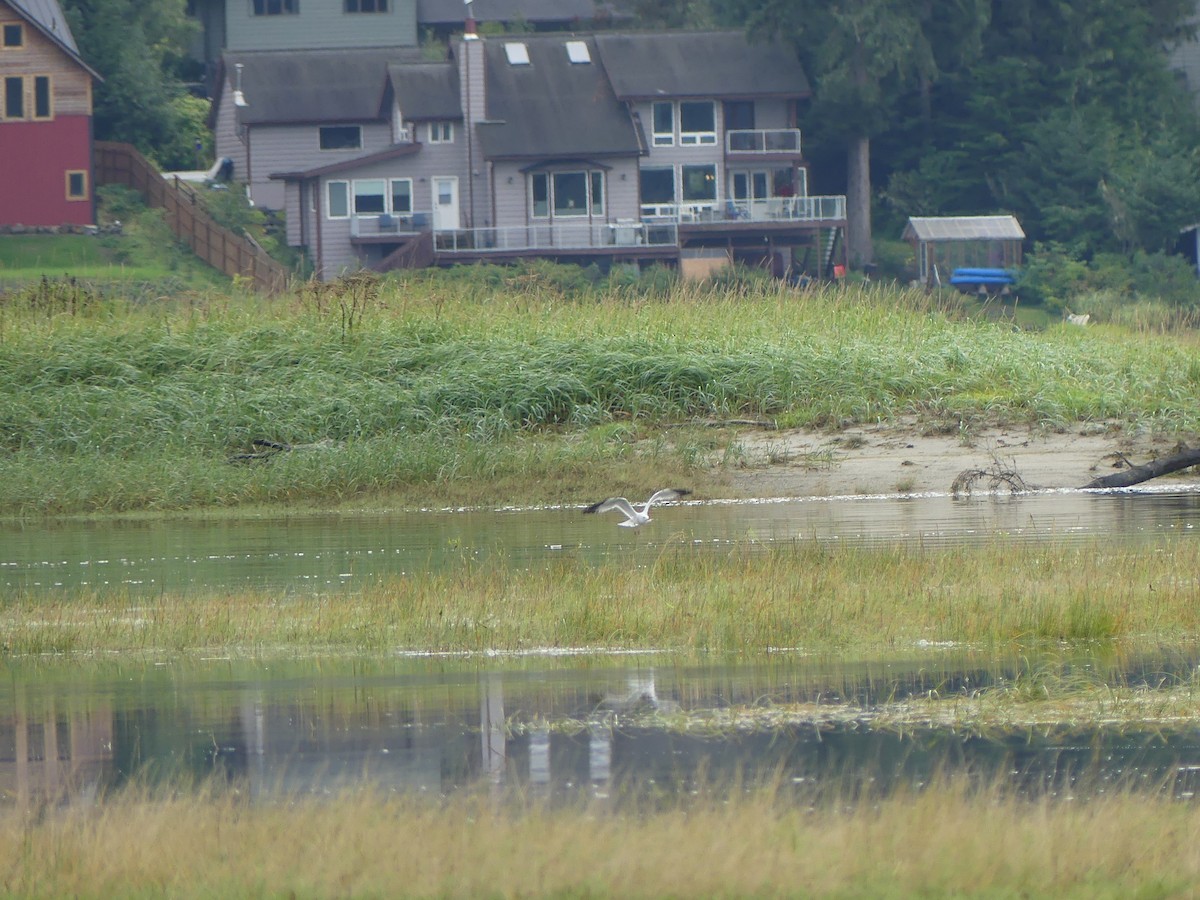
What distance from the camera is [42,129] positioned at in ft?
170

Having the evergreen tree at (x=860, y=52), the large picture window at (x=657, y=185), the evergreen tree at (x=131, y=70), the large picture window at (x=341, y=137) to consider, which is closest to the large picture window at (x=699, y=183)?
the large picture window at (x=657, y=185)

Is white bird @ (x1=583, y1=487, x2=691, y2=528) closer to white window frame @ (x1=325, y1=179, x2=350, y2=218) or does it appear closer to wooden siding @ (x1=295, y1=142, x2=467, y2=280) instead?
wooden siding @ (x1=295, y1=142, x2=467, y2=280)

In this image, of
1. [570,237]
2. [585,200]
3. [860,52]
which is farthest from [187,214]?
[860,52]

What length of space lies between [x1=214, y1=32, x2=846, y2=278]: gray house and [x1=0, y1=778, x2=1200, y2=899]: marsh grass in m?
46.3

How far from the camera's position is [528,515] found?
1811 centimetres

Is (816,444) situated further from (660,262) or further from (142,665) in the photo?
(660,262)

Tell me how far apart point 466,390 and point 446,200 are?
36.1m

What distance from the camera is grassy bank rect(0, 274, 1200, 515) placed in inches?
756

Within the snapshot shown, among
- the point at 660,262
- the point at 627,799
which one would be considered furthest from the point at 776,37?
the point at 627,799

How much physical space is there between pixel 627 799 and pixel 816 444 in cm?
1304

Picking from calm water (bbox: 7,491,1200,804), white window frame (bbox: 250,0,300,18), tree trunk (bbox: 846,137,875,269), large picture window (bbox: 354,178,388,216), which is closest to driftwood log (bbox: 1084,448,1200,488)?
calm water (bbox: 7,491,1200,804)

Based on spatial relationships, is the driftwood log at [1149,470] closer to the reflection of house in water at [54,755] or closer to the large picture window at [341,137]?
the reflection of house in water at [54,755]

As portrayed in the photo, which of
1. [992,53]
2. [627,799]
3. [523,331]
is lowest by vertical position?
[627,799]

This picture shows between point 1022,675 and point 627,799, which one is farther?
point 1022,675
